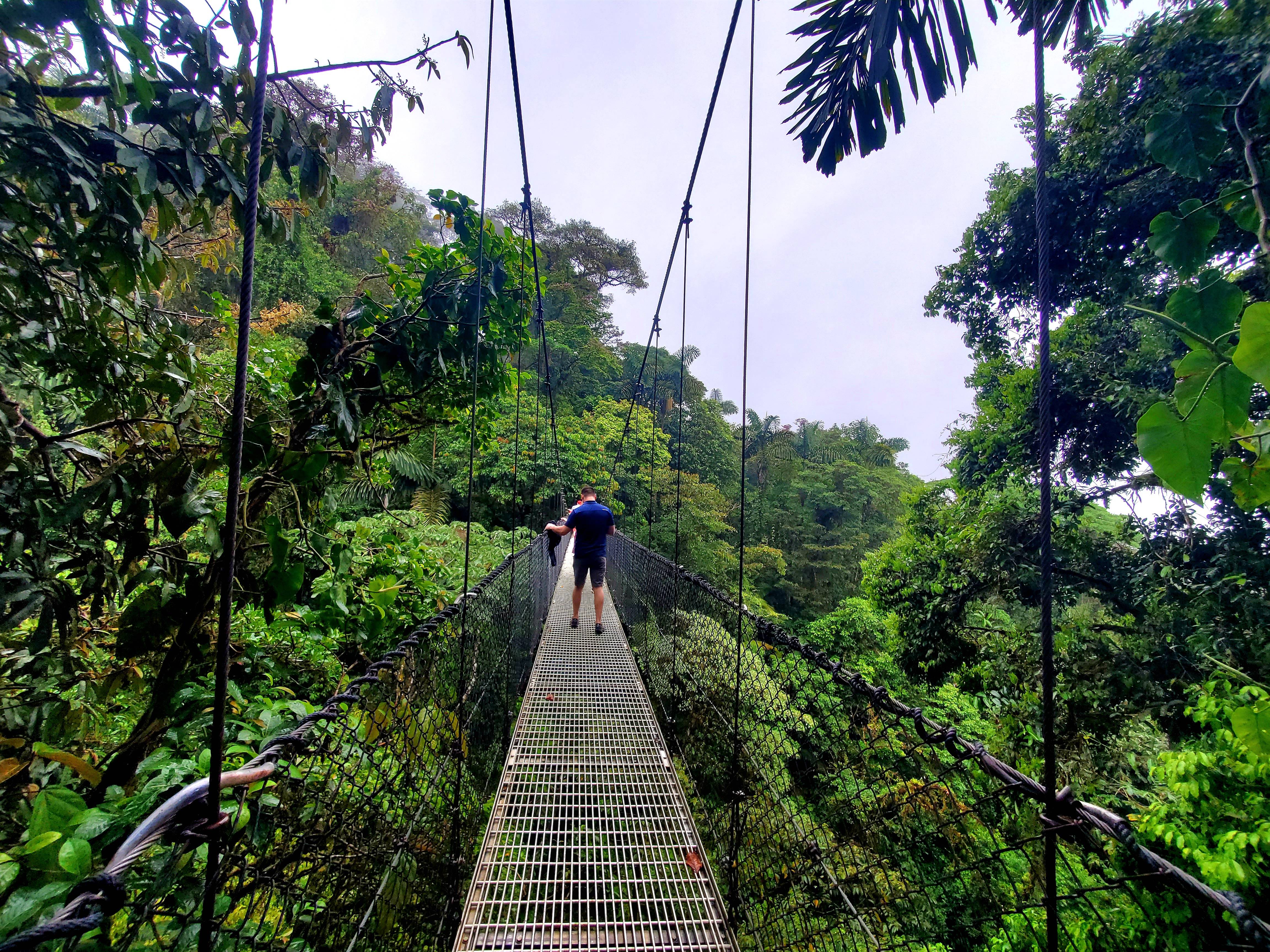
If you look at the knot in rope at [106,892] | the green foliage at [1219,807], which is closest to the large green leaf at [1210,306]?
the knot in rope at [106,892]

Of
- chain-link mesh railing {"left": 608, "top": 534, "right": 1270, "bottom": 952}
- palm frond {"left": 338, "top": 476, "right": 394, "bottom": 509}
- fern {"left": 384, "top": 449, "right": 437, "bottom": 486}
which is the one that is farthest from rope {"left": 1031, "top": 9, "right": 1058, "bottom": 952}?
fern {"left": 384, "top": 449, "right": 437, "bottom": 486}

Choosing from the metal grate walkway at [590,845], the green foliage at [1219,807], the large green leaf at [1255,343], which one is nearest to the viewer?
the large green leaf at [1255,343]

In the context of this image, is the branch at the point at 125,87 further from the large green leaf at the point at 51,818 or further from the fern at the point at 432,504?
the fern at the point at 432,504

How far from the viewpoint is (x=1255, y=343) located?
1.05 ft

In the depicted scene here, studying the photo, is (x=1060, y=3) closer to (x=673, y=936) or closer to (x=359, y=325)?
(x=359, y=325)

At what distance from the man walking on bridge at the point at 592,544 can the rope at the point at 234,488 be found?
7.82 ft

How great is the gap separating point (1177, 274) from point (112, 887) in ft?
3.72

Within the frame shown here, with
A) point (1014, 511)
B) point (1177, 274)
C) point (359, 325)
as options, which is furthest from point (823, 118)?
point (1014, 511)

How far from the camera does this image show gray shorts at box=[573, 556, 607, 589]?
2.95 m

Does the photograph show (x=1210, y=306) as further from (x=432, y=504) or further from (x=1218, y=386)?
(x=432, y=504)

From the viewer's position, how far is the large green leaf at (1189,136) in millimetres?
553

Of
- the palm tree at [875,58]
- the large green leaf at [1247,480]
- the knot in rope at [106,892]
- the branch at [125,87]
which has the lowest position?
the knot in rope at [106,892]

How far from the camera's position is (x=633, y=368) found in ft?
52.0

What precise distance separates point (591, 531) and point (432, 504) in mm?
4876
